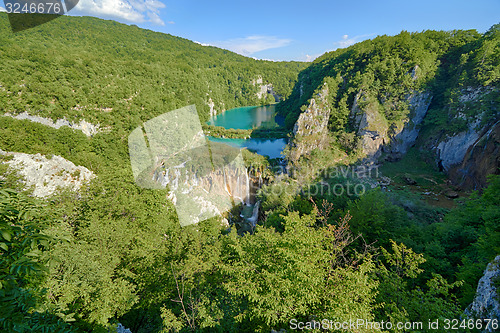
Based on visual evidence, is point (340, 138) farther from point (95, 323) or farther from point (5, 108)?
point (5, 108)

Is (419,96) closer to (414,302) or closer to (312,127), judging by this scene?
(312,127)

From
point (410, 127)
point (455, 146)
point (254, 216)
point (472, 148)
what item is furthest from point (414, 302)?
point (410, 127)

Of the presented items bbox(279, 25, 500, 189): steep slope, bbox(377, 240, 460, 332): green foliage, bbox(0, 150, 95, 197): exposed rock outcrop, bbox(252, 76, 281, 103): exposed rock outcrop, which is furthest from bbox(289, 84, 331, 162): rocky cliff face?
bbox(252, 76, 281, 103): exposed rock outcrop

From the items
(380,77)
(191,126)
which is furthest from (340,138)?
(191,126)

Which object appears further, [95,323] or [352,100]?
[352,100]

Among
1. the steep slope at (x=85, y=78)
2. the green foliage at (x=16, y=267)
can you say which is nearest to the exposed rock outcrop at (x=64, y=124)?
the steep slope at (x=85, y=78)

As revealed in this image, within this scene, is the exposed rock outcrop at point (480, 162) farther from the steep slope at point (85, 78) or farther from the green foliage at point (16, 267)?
the steep slope at point (85, 78)
